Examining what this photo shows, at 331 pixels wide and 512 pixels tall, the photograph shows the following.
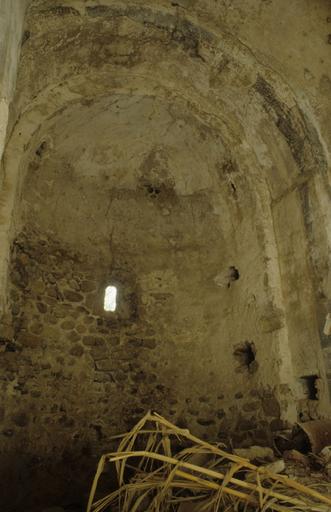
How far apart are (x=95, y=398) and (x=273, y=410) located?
1.95 m

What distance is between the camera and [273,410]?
4.01 m

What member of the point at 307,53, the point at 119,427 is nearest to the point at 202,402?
the point at 119,427

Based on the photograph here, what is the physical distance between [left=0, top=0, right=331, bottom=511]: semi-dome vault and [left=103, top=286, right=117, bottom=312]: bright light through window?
6 cm

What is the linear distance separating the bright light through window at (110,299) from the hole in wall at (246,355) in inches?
62.8

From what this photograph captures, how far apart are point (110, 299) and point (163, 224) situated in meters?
1.22

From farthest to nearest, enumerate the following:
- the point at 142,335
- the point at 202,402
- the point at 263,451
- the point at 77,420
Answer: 1. the point at 142,335
2. the point at 202,402
3. the point at 77,420
4. the point at 263,451

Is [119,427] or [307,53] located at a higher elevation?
[307,53]

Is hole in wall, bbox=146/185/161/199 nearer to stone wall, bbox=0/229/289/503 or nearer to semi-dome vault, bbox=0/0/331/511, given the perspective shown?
semi-dome vault, bbox=0/0/331/511

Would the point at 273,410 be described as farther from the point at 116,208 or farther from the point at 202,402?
the point at 116,208

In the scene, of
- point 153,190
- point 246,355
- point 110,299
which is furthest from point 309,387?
point 153,190

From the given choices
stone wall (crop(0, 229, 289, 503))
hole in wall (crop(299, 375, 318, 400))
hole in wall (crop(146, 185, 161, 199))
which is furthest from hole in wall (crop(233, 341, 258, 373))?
hole in wall (crop(146, 185, 161, 199))

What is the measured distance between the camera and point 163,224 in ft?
18.5

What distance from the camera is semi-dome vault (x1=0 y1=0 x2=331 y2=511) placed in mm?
4016

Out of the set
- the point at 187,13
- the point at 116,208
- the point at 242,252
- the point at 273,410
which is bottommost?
the point at 273,410
